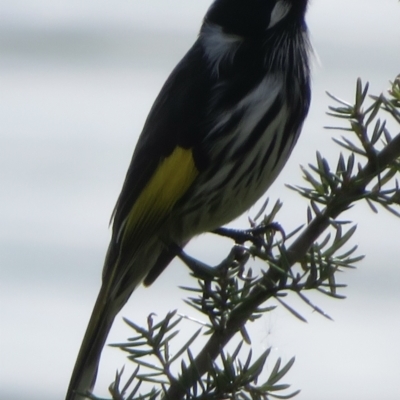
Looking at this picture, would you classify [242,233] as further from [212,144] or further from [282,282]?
[282,282]

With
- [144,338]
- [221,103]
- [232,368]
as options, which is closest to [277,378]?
[232,368]

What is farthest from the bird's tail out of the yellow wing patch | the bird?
the yellow wing patch

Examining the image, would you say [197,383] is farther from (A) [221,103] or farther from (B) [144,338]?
(A) [221,103]

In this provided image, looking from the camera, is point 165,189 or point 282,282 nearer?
point 282,282

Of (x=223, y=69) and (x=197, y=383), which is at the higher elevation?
(x=223, y=69)

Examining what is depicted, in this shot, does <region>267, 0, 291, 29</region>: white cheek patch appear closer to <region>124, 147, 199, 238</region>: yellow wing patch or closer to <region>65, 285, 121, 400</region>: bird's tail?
<region>124, 147, 199, 238</region>: yellow wing patch

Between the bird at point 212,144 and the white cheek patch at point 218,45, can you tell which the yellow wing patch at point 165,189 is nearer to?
the bird at point 212,144

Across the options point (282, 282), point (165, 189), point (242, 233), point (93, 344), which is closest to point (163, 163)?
point (165, 189)
